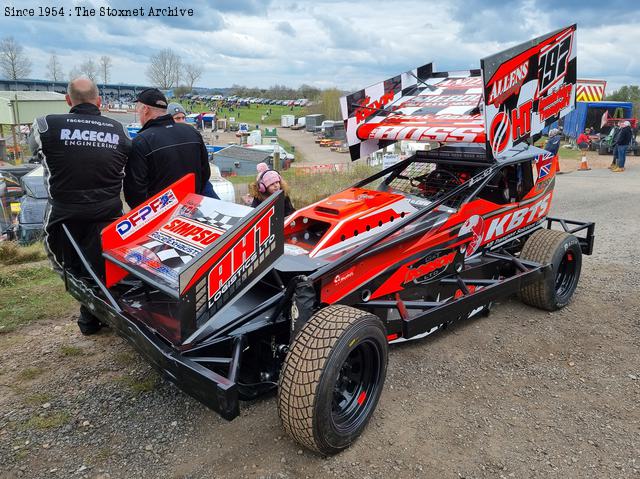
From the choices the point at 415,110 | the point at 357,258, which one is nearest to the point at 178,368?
the point at 357,258

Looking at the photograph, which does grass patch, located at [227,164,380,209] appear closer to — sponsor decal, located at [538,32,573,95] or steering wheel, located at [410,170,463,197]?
steering wheel, located at [410,170,463,197]

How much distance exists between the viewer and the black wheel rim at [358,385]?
3.16m

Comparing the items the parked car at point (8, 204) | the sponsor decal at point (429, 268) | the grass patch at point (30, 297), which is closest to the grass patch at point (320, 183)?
the grass patch at point (30, 297)

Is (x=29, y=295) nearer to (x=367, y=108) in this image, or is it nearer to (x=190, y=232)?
(x=190, y=232)

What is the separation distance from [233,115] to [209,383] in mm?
88153

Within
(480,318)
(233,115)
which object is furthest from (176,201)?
(233,115)

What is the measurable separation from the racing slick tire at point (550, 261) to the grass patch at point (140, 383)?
3.49 meters

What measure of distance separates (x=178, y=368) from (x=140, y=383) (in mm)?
1273

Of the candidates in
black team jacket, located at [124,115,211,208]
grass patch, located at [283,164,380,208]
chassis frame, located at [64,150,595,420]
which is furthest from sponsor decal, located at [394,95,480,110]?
grass patch, located at [283,164,380,208]

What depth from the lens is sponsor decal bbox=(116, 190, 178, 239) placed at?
360 cm

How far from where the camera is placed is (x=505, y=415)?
138 inches

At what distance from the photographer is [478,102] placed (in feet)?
16.6

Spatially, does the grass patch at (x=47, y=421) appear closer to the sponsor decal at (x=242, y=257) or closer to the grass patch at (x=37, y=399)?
the grass patch at (x=37, y=399)

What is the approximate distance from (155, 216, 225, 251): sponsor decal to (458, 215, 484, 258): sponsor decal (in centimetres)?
223
